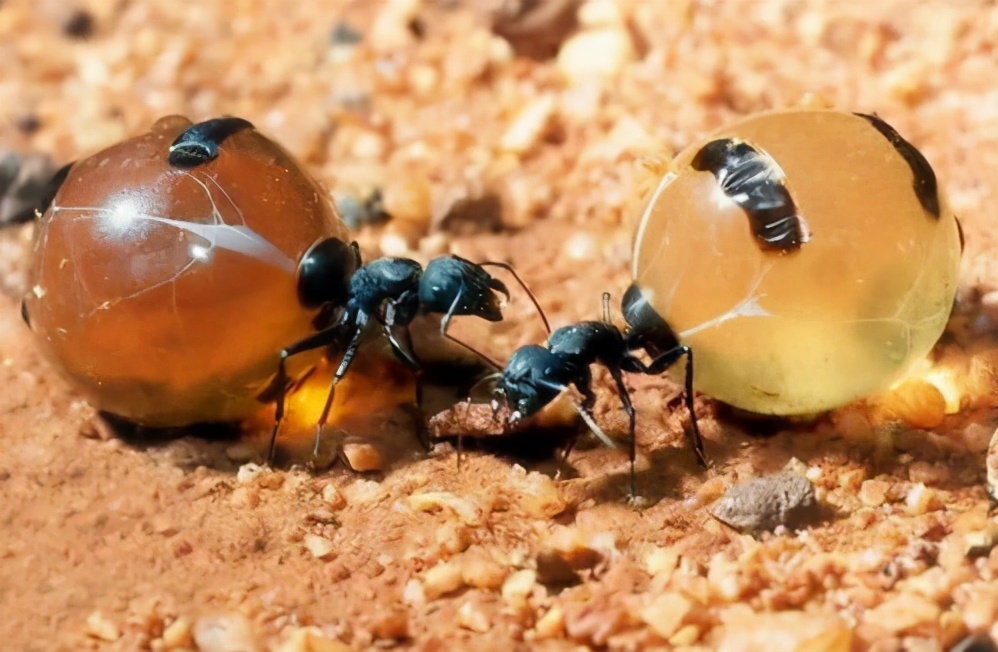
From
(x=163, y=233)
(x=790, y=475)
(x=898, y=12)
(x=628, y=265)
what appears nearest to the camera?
(x=790, y=475)

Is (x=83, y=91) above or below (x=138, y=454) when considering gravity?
above

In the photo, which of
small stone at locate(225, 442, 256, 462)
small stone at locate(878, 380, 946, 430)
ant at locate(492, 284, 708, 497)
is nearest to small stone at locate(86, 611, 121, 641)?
small stone at locate(225, 442, 256, 462)

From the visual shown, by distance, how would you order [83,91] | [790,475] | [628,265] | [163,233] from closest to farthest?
[790,475]
[163,233]
[628,265]
[83,91]

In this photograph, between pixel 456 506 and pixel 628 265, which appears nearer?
pixel 456 506

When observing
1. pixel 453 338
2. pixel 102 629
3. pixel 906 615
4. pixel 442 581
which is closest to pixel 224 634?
pixel 102 629

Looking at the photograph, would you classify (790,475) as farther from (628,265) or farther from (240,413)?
(240,413)

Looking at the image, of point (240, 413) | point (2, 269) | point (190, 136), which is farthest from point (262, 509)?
point (2, 269)

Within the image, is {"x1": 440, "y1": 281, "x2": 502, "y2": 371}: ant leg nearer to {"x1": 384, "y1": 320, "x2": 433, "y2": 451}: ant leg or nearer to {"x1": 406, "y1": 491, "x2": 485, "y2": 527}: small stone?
{"x1": 384, "y1": 320, "x2": 433, "y2": 451}: ant leg
